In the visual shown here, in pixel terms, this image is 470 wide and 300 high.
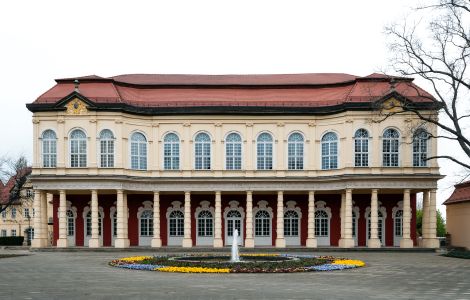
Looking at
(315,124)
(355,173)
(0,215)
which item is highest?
(315,124)

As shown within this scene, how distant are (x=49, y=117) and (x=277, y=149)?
1720 centimetres

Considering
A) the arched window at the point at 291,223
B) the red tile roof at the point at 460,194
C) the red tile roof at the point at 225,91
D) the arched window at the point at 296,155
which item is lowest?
the arched window at the point at 291,223

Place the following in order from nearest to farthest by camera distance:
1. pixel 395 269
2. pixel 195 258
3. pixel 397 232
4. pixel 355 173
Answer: pixel 395 269
pixel 195 258
pixel 355 173
pixel 397 232

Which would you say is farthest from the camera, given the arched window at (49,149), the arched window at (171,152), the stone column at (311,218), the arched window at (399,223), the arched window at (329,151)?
the arched window at (399,223)

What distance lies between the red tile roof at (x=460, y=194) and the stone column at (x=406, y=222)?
5640 millimetres

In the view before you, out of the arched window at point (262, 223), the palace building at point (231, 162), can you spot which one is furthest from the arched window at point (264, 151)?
the arched window at point (262, 223)

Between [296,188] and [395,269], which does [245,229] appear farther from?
[395,269]

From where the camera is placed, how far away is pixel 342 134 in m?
49.1

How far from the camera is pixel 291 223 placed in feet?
172

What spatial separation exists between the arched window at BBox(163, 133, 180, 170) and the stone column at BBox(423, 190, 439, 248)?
1894cm

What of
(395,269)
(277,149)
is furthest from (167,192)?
(395,269)

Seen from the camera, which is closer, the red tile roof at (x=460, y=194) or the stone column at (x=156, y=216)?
the stone column at (x=156, y=216)

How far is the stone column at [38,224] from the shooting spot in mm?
48781

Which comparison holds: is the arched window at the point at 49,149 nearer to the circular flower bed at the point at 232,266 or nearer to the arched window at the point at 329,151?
the circular flower bed at the point at 232,266
